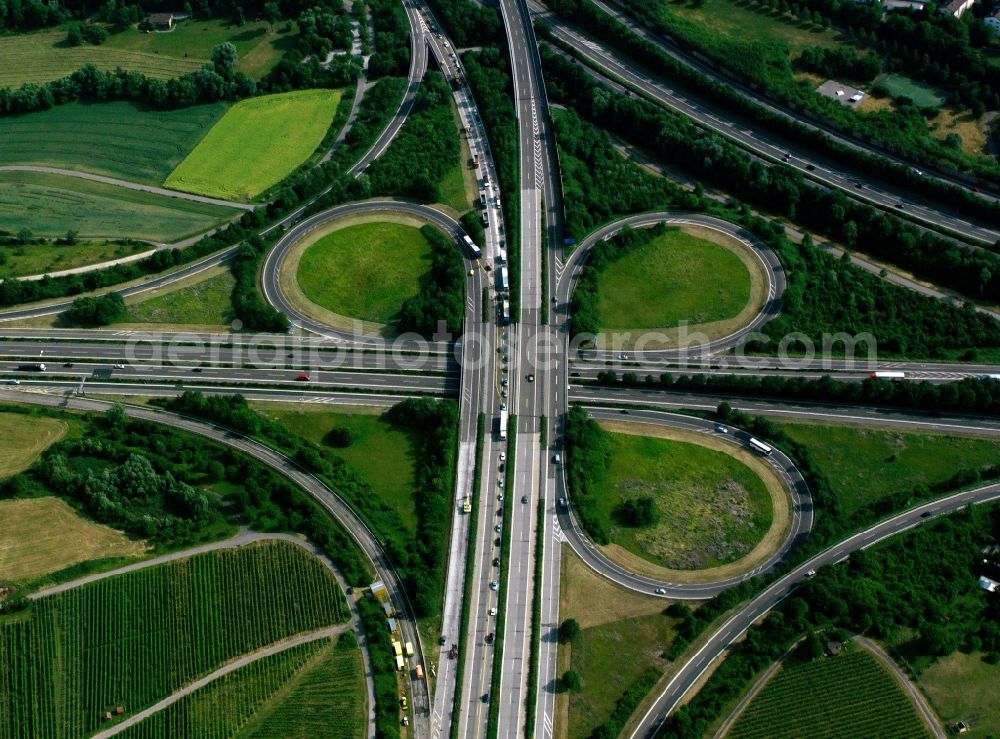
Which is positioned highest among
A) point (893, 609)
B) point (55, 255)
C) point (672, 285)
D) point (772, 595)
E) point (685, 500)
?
point (55, 255)

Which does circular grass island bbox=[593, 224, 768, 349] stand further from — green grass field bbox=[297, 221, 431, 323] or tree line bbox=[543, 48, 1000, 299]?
green grass field bbox=[297, 221, 431, 323]

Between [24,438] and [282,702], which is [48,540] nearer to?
[24,438]

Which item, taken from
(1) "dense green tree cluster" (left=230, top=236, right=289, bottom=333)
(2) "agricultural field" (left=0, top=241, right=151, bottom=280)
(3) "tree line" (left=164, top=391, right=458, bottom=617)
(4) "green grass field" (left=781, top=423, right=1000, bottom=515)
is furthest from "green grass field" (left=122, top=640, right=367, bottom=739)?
(2) "agricultural field" (left=0, top=241, right=151, bottom=280)

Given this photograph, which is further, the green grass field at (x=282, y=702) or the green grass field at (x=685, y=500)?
the green grass field at (x=685, y=500)

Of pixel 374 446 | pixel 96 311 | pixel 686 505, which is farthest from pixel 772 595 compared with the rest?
pixel 96 311

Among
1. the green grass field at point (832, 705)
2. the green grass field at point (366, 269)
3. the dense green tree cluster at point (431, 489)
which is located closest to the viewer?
the green grass field at point (832, 705)

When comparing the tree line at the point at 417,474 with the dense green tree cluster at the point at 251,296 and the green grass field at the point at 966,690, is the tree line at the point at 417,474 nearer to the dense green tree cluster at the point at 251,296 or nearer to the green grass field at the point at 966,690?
the dense green tree cluster at the point at 251,296

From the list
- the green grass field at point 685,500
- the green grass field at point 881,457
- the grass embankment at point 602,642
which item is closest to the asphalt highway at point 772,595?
the grass embankment at point 602,642

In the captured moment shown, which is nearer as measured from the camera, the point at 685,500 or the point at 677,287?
the point at 685,500
